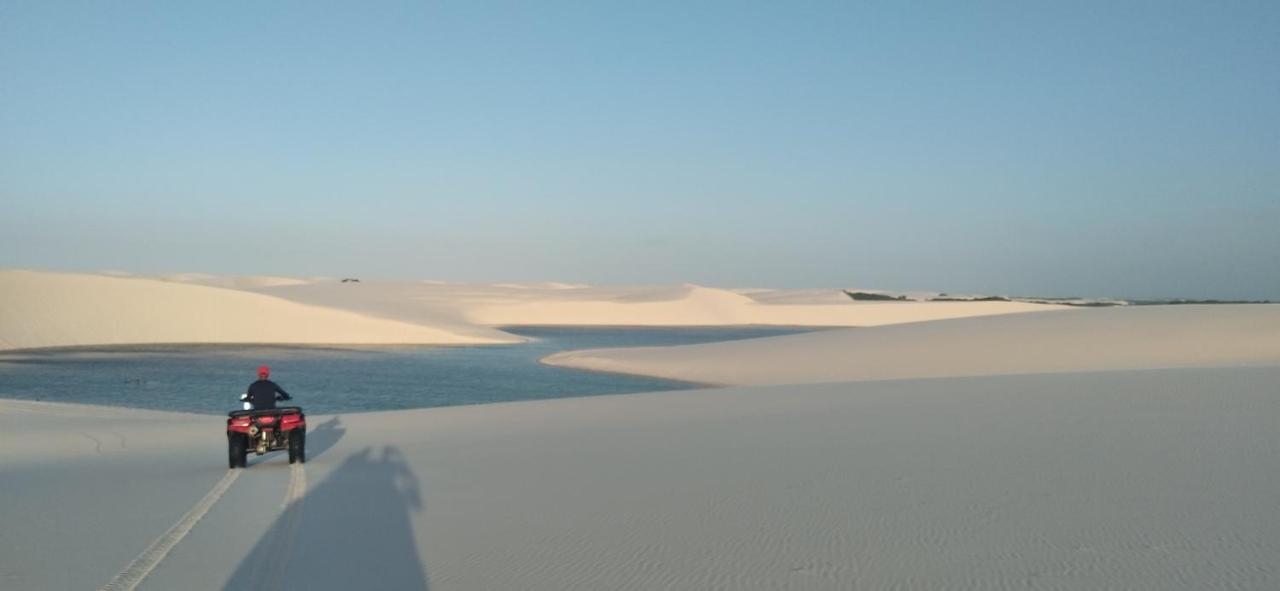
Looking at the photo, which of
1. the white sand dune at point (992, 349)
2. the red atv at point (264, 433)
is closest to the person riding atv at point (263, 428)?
the red atv at point (264, 433)

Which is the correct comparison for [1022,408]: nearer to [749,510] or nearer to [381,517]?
[749,510]

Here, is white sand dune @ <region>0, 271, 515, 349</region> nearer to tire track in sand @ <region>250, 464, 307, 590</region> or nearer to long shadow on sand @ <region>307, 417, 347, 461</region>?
long shadow on sand @ <region>307, 417, 347, 461</region>

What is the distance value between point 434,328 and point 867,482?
179 feet

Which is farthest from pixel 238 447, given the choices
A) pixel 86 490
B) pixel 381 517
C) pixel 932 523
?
pixel 932 523

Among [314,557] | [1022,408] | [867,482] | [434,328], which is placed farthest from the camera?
[434,328]

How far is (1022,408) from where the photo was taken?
521 inches

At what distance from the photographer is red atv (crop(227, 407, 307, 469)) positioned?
1001 cm

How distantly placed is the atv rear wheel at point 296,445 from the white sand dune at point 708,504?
9.8 inches

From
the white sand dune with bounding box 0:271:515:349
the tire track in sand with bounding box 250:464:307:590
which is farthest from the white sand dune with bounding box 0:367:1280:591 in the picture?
the white sand dune with bounding box 0:271:515:349

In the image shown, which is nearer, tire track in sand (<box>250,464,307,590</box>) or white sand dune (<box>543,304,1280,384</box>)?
tire track in sand (<box>250,464,307,590</box>)

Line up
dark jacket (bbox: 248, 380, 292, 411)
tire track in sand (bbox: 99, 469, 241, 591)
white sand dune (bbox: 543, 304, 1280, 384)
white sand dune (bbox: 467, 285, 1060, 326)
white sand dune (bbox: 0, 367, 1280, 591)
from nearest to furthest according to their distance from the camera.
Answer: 1. tire track in sand (bbox: 99, 469, 241, 591)
2. white sand dune (bbox: 0, 367, 1280, 591)
3. dark jacket (bbox: 248, 380, 292, 411)
4. white sand dune (bbox: 543, 304, 1280, 384)
5. white sand dune (bbox: 467, 285, 1060, 326)

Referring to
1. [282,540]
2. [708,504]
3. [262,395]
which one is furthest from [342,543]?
[262,395]

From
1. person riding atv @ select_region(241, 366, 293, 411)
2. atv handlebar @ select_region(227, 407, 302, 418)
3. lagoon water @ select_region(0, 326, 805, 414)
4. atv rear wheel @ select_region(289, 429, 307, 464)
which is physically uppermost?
person riding atv @ select_region(241, 366, 293, 411)

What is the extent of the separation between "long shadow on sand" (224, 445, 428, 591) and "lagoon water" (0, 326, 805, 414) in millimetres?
13900
